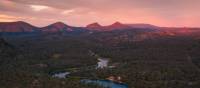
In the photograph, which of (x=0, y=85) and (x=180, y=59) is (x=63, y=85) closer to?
(x=0, y=85)

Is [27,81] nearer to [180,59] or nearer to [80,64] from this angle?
[80,64]

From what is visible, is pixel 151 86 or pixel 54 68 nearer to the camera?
pixel 151 86

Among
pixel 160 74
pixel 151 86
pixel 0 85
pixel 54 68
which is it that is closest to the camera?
pixel 0 85

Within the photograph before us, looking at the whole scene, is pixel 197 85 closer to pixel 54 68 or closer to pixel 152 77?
pixel 152 77

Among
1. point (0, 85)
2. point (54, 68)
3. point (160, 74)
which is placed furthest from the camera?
point (54, 68)

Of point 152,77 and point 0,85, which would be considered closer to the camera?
point 0,85

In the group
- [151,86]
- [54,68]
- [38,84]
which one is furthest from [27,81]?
[54,68]

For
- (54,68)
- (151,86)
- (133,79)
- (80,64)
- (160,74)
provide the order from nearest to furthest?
(151,86), (133,79), (160,74), (54,68), (80,64)

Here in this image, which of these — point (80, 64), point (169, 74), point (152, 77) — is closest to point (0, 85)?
point (152, 77)

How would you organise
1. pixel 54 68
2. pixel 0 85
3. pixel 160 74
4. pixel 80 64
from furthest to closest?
pixel 80 64 < pixel 54 68 < pixel 160 74 < pixel 0 85
